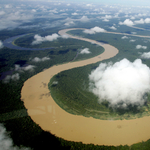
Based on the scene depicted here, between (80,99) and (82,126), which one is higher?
(80,99)

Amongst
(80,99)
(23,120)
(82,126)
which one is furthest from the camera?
(80,99)

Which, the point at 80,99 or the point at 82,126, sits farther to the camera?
the point at 80,99

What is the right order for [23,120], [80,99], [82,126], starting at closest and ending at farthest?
[82,126]
[23,120]
[80,99]

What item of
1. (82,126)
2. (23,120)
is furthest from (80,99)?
(23,120)

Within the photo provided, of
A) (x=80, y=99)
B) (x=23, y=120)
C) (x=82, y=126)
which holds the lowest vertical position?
(x=82, y=126)

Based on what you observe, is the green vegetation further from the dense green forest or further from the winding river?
the dense green forest

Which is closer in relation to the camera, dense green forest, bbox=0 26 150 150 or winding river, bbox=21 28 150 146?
dense green forest, bbox=0 26 150 150

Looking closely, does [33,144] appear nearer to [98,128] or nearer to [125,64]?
[98,128]

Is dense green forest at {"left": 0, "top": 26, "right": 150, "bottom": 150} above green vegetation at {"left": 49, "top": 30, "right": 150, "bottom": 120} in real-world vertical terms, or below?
below

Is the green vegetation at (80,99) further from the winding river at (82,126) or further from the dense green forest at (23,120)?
the dense green forest at (23,120)

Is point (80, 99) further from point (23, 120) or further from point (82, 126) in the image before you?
point (23, 120)

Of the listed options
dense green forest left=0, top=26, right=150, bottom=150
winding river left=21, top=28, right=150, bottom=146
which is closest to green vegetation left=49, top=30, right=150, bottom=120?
winding river left=21, top=28, right=150, bottom=146

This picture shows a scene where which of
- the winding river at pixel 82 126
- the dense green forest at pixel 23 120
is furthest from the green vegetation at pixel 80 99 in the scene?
the dense green forest at pixel 23 120
